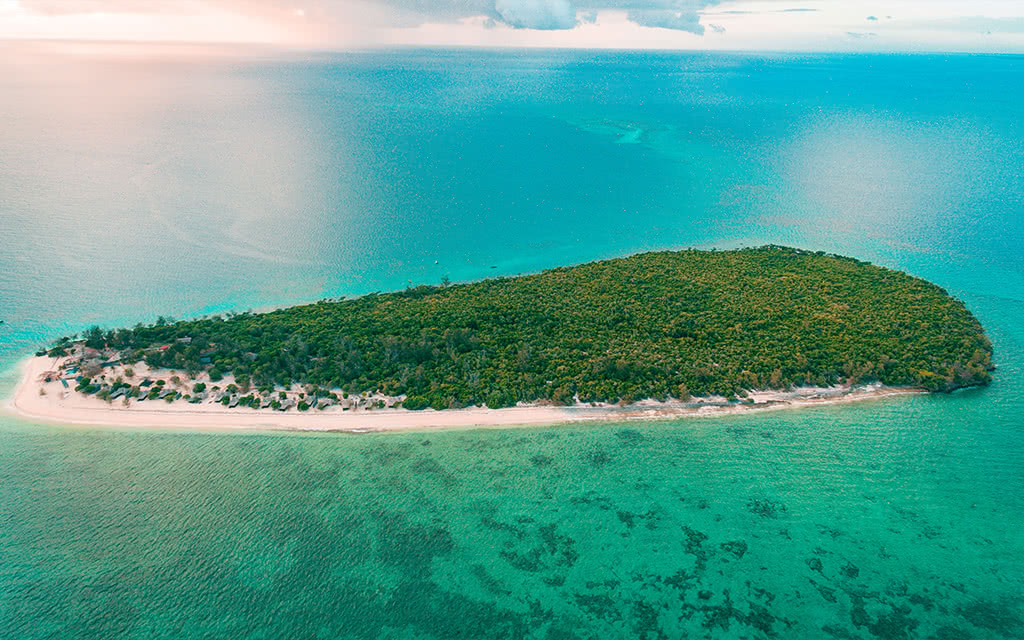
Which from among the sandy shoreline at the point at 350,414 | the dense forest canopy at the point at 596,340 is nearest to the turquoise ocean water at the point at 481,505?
the sandy shoreline at the point at 350,414

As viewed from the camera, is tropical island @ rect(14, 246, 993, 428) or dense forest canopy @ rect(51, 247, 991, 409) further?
dense forest canopy @ rect(51, 247, 991, 409)

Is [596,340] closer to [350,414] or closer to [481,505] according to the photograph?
[481,505]

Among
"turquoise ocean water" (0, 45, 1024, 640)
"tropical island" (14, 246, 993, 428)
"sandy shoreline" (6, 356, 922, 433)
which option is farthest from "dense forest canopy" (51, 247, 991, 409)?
"turquoise ocean water" (0, 45, 1024, 640)

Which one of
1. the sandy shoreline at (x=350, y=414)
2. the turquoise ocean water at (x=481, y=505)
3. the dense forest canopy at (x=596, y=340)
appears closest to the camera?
the turquoise ocean water at (x=481, y=505)

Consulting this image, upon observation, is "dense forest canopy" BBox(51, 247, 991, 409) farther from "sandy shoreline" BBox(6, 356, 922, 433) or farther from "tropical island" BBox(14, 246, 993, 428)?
"sandy shoreline" BBox(6, 356, 922, 433)

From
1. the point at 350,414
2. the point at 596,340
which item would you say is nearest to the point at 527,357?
the point at 596,340

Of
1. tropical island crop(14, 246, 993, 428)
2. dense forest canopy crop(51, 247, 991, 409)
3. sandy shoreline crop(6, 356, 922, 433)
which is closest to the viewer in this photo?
sandy shoreline crop(6, 356, 922, 433)

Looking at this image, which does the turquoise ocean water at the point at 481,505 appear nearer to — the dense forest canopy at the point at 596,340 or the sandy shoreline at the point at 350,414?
the sandy shoreline at the point at 350,414
